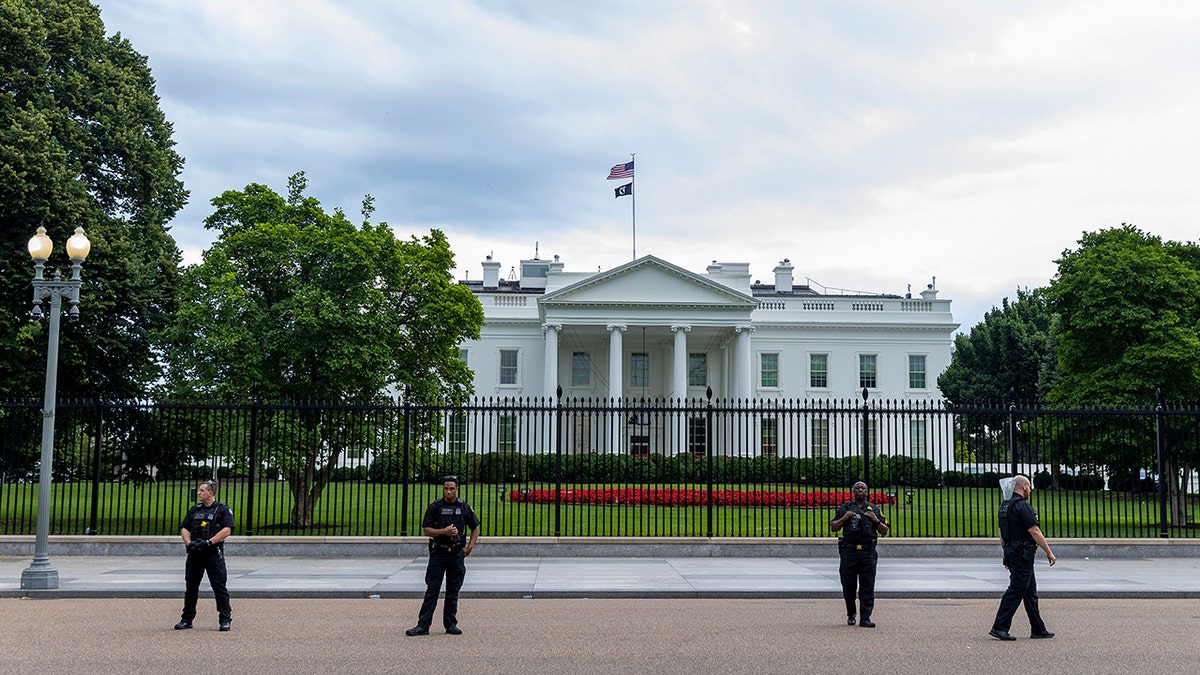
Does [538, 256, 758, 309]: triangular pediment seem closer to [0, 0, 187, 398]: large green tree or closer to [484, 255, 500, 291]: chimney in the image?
[484, 255, 500, 291]: chimney

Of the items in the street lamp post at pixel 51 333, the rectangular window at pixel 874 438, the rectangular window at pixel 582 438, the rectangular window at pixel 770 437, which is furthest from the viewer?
the rectangular window at pixel 582 438

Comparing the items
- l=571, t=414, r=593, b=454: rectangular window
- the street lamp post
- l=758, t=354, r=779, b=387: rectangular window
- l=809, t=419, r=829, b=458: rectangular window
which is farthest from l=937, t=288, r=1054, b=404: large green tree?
the street lamp post

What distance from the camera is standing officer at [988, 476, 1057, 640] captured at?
978 centimetres

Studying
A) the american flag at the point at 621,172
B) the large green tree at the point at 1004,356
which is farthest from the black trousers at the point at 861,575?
the large green tree at the point at 1004,356

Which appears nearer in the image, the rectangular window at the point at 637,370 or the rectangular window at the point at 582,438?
the rectangular window at the point at 582,438

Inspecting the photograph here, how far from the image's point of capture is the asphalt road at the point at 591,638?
8633 millimetres

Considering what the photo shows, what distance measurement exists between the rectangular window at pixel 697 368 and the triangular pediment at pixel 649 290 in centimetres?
718

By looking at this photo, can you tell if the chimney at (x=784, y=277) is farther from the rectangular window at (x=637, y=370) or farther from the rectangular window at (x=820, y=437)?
the rectangular window at (x=820, y=437)

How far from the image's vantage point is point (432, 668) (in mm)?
8469

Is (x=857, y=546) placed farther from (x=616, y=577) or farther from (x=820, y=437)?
(x=820, y=437)

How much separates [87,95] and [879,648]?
76.2 feet

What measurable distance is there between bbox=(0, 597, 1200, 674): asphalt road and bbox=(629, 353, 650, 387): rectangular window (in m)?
44.9

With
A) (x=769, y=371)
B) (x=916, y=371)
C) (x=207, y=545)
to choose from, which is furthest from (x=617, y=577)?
(x=916, y=371)

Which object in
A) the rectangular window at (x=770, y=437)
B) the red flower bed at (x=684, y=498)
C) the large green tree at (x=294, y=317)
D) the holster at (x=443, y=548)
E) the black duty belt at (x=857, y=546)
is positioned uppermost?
the large green tree at (x=294, y=317)
